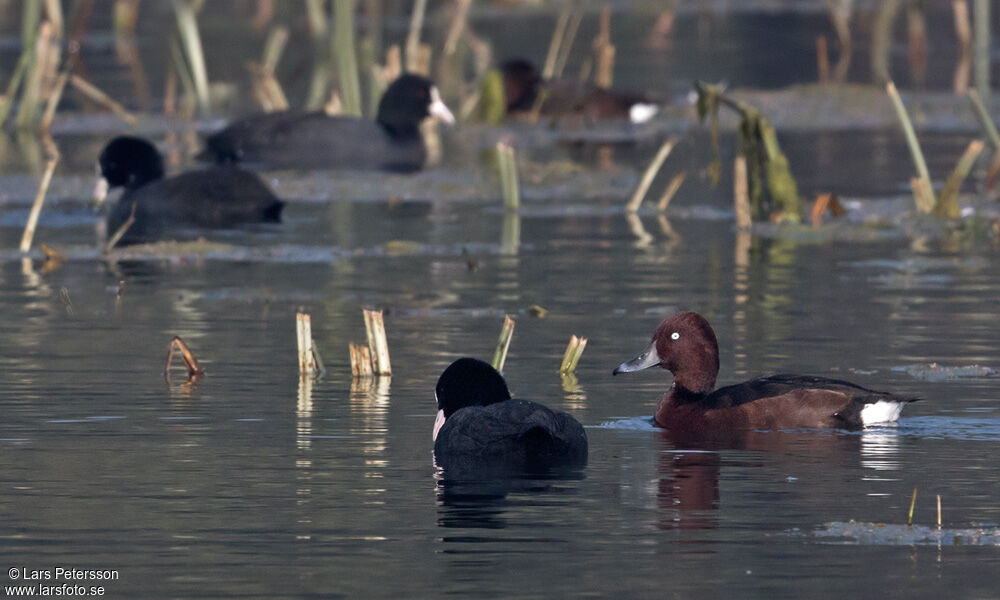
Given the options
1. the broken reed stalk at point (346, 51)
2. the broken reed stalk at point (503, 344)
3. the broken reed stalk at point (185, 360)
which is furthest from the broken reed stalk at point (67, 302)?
the broken reed stalk at point (346, 51)

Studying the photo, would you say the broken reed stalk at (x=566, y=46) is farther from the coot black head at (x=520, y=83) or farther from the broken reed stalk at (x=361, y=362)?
the broken reed stalk at (x=361, y=362)

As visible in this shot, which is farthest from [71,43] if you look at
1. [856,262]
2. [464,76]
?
[856,262]

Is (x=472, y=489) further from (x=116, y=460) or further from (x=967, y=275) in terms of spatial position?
(x=967, y=275)

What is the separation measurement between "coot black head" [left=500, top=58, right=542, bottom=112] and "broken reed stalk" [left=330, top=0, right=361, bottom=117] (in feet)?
11.3

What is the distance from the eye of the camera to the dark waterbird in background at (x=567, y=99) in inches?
1112

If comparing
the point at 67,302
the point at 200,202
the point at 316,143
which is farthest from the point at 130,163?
the point at 67,302

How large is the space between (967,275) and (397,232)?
17.1ft

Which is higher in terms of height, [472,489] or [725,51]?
[725,51]

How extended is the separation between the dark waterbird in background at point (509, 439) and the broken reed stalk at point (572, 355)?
2.08 metres

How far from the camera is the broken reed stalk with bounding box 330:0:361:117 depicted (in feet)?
74.8

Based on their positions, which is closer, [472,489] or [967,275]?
[472,489]

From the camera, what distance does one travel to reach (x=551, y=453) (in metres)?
9.61

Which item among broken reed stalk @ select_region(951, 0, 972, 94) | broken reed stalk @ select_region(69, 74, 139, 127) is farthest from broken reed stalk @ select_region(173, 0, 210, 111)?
broken reed stalk @ select_region(951, 0, 972, 94)

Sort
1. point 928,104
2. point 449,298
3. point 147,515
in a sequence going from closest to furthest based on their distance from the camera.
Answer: point 147,515, point 449,298, point 928,104
